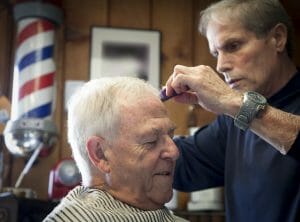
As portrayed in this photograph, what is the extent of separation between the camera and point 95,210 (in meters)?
1.08

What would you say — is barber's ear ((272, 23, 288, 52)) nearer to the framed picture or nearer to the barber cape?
the barber cape

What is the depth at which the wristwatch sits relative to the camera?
1.25 metres

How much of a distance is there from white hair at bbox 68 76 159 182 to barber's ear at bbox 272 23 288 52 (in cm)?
49

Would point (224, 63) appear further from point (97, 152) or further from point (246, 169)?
point (97, 152)

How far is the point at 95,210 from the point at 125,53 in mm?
1385

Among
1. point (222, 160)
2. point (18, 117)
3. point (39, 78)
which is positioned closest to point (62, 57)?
point (39, 78)

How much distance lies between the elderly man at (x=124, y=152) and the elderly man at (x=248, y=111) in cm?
18

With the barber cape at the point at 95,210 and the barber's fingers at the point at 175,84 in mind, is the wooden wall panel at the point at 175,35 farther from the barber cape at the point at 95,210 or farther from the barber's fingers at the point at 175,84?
the barber cape at the point at 95,210

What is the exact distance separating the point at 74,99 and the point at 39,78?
0.93m

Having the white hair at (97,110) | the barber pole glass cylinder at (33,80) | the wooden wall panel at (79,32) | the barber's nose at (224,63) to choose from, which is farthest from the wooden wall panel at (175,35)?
the white hair at (97,110)

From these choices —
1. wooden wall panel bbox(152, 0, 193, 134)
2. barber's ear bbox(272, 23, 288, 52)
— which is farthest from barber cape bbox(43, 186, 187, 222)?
wooden wall panel bbox(152, 0, 193, 134)

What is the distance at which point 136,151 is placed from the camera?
116 centimetres

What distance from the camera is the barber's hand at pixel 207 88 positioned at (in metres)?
1.28

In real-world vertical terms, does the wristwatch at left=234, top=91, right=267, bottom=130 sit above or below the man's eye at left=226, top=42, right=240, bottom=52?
below
